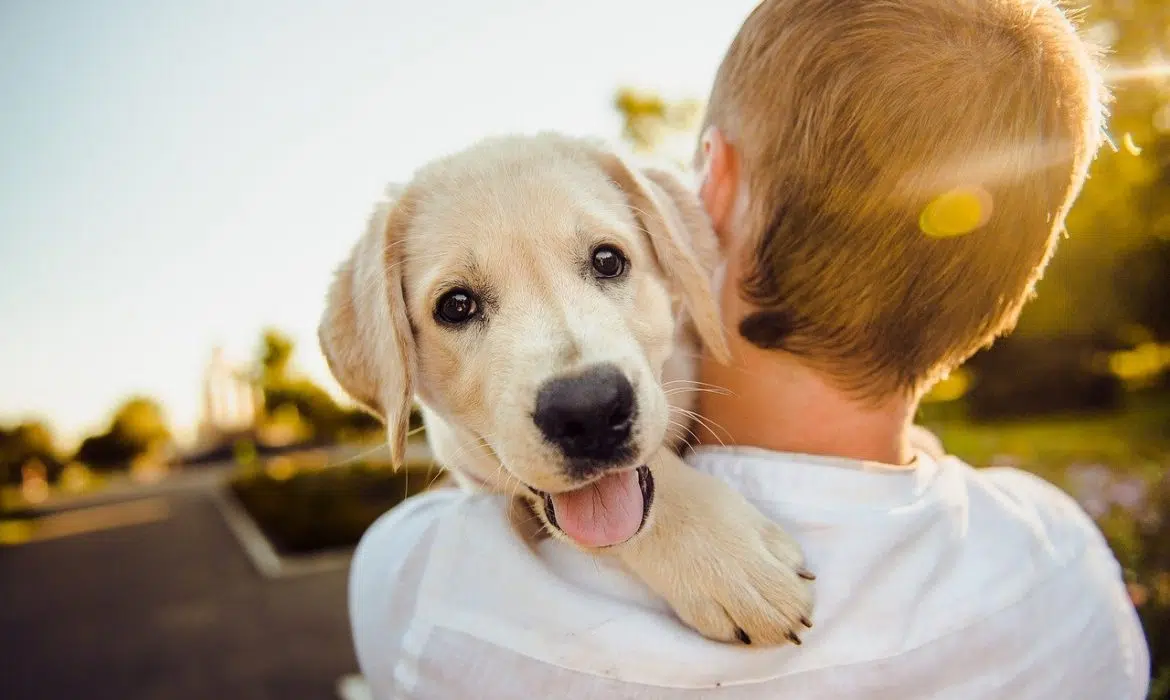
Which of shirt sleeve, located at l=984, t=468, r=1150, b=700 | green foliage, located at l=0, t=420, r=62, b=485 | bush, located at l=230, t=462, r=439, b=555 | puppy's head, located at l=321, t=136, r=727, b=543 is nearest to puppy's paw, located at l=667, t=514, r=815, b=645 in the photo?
puppy's head, located at l=321, t=136, r=727, b=543

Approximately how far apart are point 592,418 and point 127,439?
78205mm

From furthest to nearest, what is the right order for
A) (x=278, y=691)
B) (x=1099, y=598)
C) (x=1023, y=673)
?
(x=278, y=691) < (x=1099, y=598) < (x=1023, y=673)

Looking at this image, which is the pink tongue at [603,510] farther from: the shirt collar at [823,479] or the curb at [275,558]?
the curb at [275,558]

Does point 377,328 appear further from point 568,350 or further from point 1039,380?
point 1039,380

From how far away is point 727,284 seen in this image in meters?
2.64

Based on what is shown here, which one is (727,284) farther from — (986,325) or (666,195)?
(986,325)

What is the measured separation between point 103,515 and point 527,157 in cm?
3786

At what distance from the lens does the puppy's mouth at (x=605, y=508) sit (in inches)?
85.7

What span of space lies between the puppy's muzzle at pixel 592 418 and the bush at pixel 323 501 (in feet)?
44.4

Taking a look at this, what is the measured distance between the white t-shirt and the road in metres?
9.96

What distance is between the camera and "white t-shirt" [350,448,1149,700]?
6.25ft

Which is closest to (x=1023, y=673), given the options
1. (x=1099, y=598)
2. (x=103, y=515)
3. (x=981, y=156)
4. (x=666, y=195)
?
(x=1099, y=598)

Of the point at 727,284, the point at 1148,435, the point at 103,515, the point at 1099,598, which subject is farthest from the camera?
the point at 103,515

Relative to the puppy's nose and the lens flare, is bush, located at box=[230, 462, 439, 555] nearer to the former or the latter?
the puppy's nose
